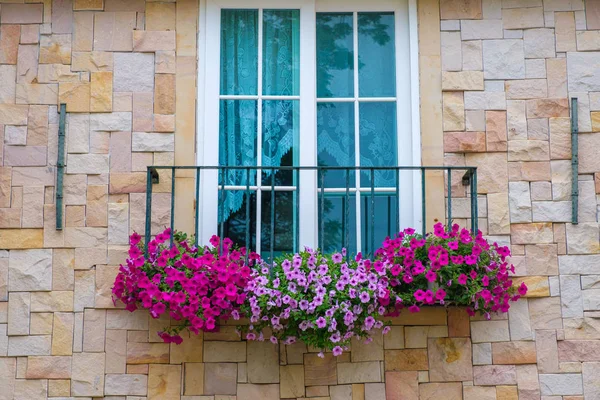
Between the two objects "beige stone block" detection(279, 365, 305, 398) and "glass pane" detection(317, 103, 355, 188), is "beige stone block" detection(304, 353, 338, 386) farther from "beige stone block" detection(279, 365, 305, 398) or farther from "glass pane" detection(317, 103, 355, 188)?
"glass pane" detection(317, 103, 355, 188)

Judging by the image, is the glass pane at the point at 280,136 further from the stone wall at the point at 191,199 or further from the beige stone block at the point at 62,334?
the beige stone block at the point at 62,334

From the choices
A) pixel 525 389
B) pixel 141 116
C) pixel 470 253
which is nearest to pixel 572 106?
pixel 470 253

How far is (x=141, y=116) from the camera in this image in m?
5.62

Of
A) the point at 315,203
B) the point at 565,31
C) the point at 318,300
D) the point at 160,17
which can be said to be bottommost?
the point at 318,300

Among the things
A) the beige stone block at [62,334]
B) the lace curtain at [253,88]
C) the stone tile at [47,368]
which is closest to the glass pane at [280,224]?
the lace curtain at [253,88]

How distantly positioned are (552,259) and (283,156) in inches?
64.1

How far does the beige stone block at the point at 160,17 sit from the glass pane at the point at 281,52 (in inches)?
21.7

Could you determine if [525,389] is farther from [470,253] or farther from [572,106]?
[572,106]

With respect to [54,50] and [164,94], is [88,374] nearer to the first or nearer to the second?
[164,94]

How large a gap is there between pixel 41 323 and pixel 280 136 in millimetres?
1709

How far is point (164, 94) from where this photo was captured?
565cm

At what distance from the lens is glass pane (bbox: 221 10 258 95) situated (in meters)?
5.81

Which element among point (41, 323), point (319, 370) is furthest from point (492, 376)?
point (41, 323)

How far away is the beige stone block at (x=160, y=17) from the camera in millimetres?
5746
